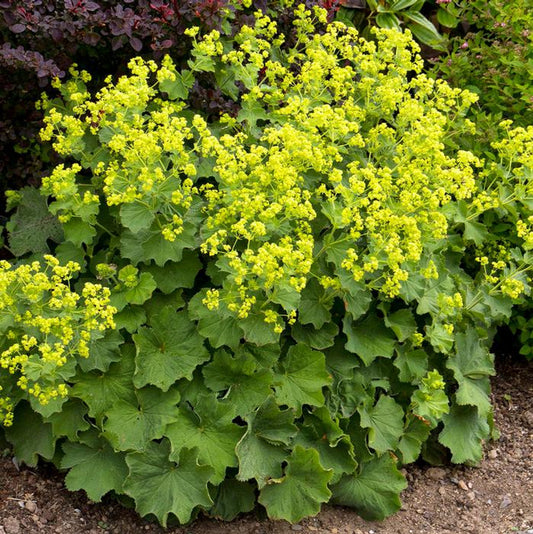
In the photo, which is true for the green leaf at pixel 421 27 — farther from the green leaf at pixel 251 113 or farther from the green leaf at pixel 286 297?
the green leaf at pixel 286 297

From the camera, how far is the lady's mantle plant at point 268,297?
147 inches

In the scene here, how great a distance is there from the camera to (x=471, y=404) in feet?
14.5

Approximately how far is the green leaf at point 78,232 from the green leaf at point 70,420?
767 millimetres

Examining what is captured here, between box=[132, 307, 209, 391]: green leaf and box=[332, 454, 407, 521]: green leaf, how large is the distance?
98cm

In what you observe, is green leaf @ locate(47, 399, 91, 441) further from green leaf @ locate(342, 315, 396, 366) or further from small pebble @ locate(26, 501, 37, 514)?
green leaf @ locate(342, 315, 396, 366)

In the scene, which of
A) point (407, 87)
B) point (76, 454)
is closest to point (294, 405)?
point (76, 454)

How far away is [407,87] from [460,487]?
2.16m

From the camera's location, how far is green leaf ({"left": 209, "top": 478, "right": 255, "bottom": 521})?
12.7 feet

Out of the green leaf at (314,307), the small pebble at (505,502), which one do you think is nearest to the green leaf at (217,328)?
the green leaf at (314,307)

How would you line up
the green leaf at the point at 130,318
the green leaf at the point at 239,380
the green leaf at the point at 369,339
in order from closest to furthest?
the green leaf at the point at 239,380 → the green leaf at the point at 130,318 → the green leaf at the point at 369,339

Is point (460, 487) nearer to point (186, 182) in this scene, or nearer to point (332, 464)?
point (332, 464)

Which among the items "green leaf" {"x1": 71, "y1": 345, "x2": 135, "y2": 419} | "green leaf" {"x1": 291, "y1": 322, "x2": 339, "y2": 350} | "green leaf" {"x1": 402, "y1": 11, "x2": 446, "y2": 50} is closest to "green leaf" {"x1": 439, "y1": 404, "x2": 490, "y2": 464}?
"green leaf" {"x1": 291, "y1": 322, "x2": 339, "y2": 350}

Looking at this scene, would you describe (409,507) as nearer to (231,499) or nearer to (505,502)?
(505,502)

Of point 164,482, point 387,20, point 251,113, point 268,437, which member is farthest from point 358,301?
point 387,20
